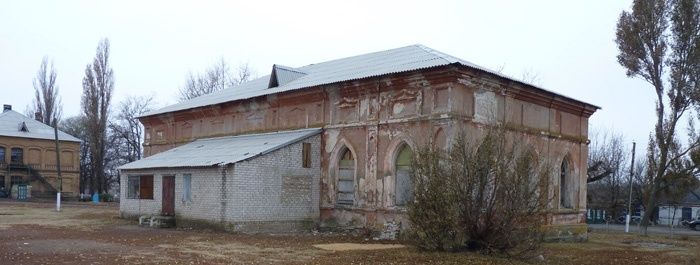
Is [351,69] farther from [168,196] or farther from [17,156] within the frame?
[17,156]

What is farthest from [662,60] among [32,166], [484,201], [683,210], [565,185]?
[32,166]

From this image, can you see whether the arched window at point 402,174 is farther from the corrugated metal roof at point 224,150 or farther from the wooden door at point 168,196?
the wooden door at point 168,196

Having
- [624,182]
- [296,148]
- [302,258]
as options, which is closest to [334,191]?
[296,148]

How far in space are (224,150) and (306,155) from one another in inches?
131

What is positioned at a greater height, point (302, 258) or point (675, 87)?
point (675, 87)

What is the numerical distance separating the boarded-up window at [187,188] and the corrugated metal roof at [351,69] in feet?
14.5

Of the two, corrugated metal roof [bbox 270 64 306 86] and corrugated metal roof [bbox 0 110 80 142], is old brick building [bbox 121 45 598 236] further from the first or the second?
corrugated metal roof [bbox 0 110 80 142]

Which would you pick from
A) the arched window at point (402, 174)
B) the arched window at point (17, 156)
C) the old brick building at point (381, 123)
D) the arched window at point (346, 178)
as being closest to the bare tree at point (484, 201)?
the old brick building at point (381, 123)

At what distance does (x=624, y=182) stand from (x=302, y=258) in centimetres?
5540

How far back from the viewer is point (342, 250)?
52.4 ft

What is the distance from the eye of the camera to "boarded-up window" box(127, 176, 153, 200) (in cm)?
2503

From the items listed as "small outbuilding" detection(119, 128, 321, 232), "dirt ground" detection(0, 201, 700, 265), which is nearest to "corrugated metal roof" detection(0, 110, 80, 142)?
"dirt ground" detection(0, 201, 700, 265)

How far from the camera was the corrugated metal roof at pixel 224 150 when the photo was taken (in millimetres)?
21375

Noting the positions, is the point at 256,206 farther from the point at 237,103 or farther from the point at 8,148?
the point at 8,148
